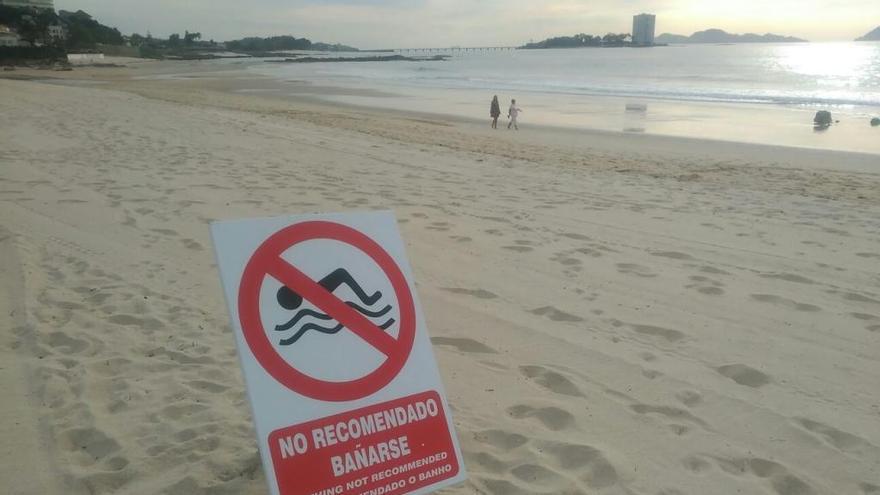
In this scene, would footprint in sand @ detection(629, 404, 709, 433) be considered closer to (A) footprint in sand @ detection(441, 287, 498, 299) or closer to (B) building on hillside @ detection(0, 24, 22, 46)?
(A) footprint in sand @ detection(441, 287, 498, 299)

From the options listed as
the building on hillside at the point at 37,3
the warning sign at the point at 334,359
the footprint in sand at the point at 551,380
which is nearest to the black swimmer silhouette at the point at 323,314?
the warning sign at the point at 334,359

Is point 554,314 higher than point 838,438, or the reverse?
point 554,314

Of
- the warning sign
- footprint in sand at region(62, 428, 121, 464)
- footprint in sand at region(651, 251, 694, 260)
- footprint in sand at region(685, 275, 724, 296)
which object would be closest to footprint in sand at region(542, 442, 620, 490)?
the warning sign

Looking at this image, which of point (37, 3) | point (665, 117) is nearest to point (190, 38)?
point (37, 3)

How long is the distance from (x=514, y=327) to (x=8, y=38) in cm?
9493

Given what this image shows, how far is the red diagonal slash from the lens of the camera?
2154 millimetres

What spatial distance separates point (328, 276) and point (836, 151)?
18.6 metres

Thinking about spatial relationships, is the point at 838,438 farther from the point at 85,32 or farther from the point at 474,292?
the point at 85,32

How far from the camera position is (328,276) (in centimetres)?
222

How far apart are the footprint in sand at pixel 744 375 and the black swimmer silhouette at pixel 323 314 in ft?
7.66

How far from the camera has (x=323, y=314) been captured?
7.15ft

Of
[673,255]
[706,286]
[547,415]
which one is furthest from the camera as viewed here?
[673,255]

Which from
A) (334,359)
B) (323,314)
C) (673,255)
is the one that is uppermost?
(323,314)

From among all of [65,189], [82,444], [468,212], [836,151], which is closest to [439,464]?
[82,444]
